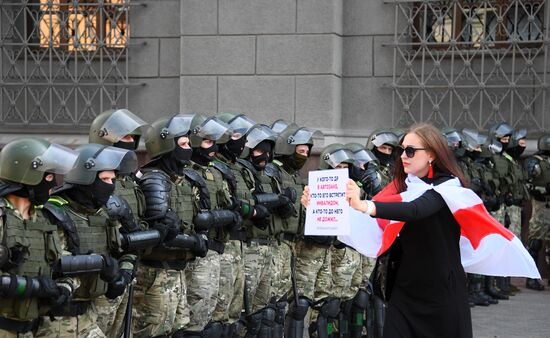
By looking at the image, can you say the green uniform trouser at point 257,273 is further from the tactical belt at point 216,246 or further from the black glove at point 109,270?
the black glove at point 109,270

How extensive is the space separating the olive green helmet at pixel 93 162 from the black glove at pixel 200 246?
104 centimetres

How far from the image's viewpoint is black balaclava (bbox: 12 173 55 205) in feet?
18.0

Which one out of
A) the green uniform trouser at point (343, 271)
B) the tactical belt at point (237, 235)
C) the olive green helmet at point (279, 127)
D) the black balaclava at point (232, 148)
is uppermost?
the olive green helmet at point (279, 127)

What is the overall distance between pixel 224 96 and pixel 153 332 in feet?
23.4

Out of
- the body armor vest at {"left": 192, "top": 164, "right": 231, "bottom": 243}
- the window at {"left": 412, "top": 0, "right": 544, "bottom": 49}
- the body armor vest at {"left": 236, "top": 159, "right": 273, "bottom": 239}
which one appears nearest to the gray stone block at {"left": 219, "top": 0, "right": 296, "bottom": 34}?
the window at {"left": 412, "top": 0, "right": 544, "bottom": 49}

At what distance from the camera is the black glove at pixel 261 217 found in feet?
27.2

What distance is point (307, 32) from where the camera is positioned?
13477 mm

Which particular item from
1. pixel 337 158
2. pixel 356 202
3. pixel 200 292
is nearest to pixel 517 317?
pixel 337 158

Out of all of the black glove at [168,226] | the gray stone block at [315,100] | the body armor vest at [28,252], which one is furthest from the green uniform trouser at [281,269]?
the gray stone block at [315,100]

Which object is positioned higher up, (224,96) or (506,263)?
(224,96)

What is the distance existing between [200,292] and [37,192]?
7.19ft

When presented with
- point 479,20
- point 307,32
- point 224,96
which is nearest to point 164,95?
point 224,96

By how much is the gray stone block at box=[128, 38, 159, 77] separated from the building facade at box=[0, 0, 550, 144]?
0.01m

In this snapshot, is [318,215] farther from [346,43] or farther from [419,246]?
[346,43]
